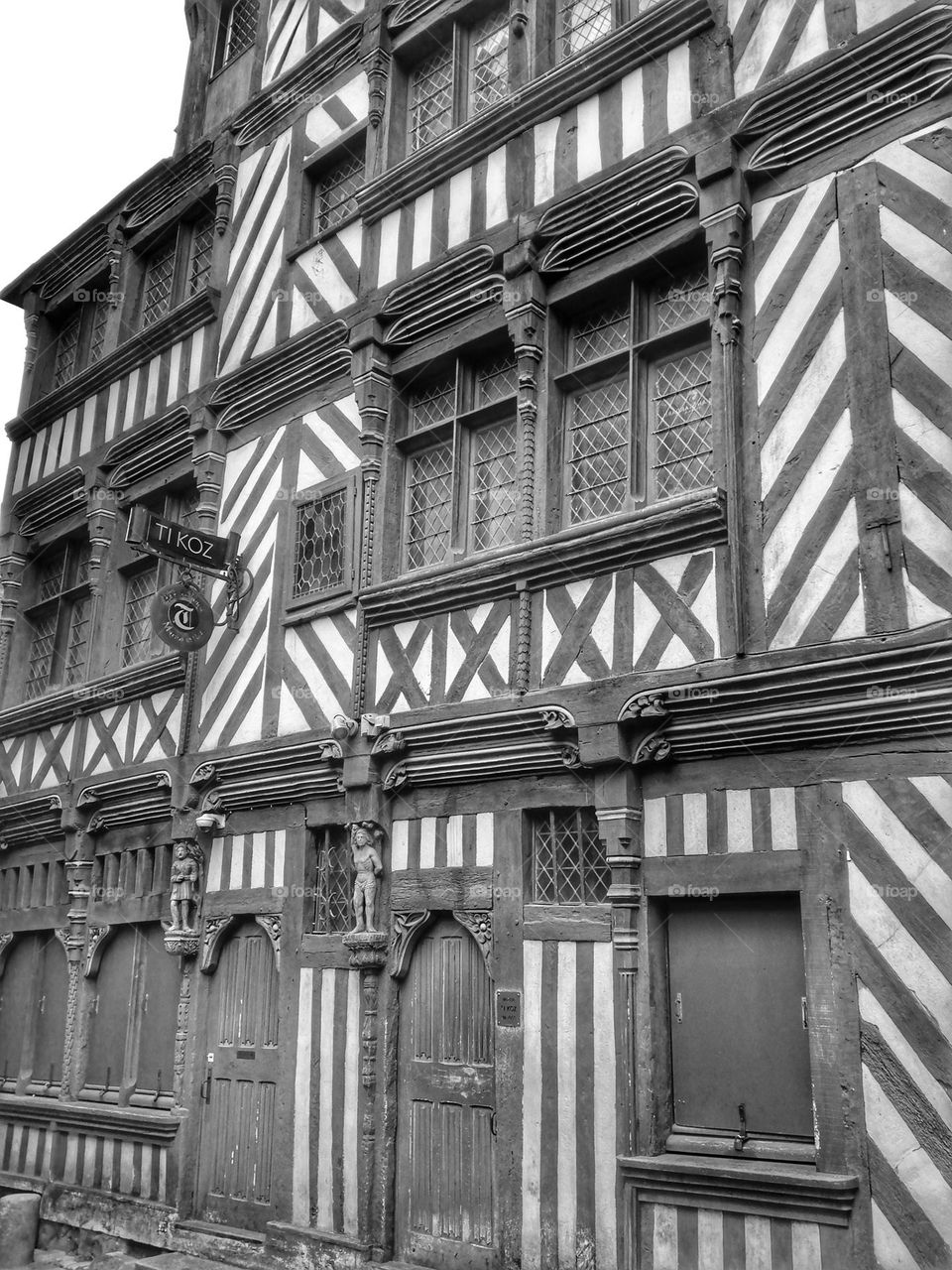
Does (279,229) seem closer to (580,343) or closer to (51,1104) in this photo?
(580,343)

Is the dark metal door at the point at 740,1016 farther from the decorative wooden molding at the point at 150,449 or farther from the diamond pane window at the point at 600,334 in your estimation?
the decorative wooden molding at the point at 150,449

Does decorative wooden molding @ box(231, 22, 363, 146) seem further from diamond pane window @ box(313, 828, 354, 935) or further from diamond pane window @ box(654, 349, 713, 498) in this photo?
diamond pane window @ box(313, 828, 354, 935)

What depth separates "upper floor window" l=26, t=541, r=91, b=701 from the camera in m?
11.5

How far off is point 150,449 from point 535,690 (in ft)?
17.6

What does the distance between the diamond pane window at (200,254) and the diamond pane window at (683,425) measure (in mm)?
5802

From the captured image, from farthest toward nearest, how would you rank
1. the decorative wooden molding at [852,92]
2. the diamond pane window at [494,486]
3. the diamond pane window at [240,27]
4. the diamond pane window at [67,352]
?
the diamond pane window at [67,352] < the diamond pane window at [240,27] < the diamond pane window at [494,486] < the decorative wooden molding at [852,92]

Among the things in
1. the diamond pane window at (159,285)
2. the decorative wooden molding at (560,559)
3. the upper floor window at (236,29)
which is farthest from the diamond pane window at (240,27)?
the decorative wooden molding at (560,559)

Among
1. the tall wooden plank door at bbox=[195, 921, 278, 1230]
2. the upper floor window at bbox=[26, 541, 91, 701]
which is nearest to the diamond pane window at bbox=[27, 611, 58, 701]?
the upper floor window at bbox=[26, 541, 91, 701]

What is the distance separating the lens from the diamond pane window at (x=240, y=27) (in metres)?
11.2

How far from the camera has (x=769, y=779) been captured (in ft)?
18.7

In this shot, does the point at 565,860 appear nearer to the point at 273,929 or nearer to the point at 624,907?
the point at 624,907

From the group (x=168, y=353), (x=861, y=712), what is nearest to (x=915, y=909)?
(x=861, y=712)

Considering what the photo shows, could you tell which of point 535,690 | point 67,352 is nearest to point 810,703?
point 535,690

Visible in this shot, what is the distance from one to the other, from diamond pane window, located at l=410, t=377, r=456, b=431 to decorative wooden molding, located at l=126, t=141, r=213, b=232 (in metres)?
4.06
